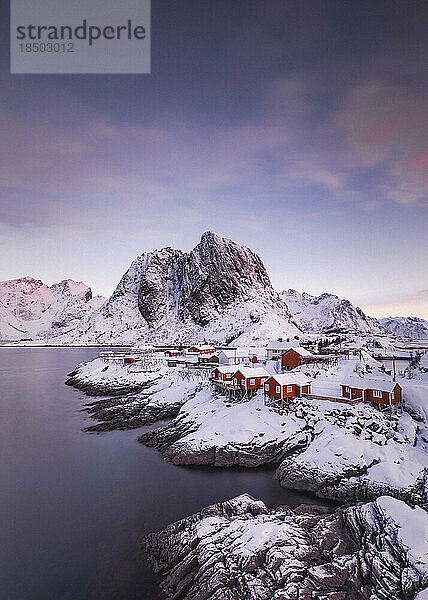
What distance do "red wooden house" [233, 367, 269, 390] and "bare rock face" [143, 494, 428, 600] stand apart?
24197 millimetres

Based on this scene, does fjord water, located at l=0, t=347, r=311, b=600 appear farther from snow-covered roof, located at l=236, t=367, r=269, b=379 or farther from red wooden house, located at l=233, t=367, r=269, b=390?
snow-covered roof, located at l=236, t=367, r=269, b=379

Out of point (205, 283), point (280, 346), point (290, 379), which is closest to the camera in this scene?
point (290, 379)

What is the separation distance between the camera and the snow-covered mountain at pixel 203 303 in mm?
136500

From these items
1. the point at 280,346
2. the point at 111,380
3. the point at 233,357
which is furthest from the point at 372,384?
the point at 280,346

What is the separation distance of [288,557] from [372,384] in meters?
25.9

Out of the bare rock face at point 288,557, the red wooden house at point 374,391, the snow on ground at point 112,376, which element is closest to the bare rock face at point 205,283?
the snow on ground at point 112,376

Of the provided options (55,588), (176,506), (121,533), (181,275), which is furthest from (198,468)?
(181,275)

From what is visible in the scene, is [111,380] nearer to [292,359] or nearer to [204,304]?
[292,359]

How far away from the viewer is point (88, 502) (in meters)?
25.1

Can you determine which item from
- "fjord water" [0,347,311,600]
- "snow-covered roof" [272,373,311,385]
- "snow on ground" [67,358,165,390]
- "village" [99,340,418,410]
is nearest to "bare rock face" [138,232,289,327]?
"snow on ground" [67,358,165,390]

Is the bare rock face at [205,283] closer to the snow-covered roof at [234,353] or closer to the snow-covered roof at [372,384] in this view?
the snow-covered roof at [234,353]

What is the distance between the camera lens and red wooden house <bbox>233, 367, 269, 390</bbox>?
4425 centimetres

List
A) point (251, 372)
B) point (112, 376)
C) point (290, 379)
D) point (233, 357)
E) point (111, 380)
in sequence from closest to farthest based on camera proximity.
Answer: point (290, 379) < point (251, 372) < point (111, 380) < point (112, 376) < point (233, 357)

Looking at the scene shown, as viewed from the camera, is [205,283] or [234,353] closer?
[234,353]
